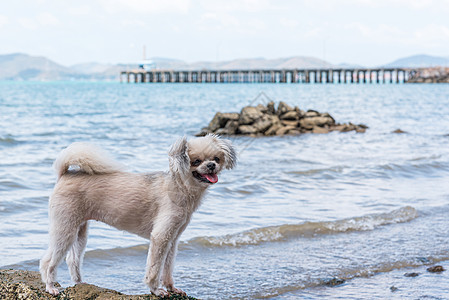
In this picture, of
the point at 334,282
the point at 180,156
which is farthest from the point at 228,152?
the point at 334,282

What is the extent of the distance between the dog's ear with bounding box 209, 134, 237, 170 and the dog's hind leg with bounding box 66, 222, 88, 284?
1207 mm

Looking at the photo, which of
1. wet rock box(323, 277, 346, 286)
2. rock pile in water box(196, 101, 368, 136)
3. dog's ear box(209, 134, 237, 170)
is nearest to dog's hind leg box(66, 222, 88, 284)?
dog's ear box(209, 134, 237, 170)

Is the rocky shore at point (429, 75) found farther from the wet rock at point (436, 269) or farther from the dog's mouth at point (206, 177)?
the dog's mouth at point (206, 177)

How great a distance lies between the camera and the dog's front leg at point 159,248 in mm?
3652

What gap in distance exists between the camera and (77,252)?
4078 millimetres

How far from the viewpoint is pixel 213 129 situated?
22.8 metres

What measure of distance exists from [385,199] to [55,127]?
17030mm

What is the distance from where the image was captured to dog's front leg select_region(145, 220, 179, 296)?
12.0ft

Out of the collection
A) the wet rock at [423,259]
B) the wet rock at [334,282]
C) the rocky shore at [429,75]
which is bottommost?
the wet rock at [423,259]

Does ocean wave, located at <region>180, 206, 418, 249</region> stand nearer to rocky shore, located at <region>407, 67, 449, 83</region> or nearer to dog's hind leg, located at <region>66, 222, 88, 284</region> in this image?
dog's hind leg, located at <region>66, 222, 88, 284</region>

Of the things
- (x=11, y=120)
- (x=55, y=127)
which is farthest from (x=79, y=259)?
(x=11, y=120)

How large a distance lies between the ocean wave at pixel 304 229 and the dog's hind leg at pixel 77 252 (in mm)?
2569

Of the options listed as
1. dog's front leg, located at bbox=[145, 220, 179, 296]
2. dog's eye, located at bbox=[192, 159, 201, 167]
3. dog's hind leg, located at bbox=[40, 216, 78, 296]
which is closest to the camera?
dog's eye, located at bbox=[192, 159, 201, 167]

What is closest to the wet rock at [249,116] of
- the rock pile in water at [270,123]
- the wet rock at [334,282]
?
the rock pile in water at [270,123]
